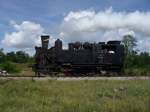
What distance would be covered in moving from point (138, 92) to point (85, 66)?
15.8 m

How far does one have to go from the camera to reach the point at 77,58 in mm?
35000

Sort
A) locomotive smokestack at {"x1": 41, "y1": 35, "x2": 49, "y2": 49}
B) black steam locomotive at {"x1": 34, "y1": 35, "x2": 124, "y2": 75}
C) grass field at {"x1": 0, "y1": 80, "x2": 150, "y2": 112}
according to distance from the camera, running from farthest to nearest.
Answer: locomotive smokestack at {"x1": 41, "y1": 35, "x2": 49, "y2": 49} → black steam locomotive at {"x1": 34, "y1": 35, "x2": 124, "y2": 75} → grass field at {"x1": 0, "y1": 80, "x2": 150, "y2": 112}

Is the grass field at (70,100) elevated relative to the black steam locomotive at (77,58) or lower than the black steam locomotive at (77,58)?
lower

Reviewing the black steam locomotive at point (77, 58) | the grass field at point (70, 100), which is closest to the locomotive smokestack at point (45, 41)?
the black steam locomotive at point (77, 58)

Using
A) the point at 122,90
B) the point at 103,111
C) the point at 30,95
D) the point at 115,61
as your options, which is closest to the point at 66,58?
the point at 115,61

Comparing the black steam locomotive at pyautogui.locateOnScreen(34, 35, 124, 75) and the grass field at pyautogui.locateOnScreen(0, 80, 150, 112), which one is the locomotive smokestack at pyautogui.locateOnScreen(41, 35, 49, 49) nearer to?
the black steam locomotive at pyautogui.locateOnScreen(34, 35, 124, 75)

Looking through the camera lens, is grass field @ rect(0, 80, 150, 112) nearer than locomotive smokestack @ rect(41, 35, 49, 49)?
Yes

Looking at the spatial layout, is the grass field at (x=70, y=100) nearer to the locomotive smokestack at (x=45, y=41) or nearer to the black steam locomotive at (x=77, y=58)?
the black steam locomotive at (x=77, y=58)

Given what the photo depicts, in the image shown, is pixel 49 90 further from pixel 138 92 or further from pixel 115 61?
pixel 115 61

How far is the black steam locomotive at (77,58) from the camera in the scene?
113ft

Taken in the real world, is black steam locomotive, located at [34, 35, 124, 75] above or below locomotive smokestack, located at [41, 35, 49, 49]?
below

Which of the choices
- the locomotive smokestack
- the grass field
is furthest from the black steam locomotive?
the grass field

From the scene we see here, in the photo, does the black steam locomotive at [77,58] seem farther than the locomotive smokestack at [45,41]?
No

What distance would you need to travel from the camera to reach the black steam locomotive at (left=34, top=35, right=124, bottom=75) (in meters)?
34.5
